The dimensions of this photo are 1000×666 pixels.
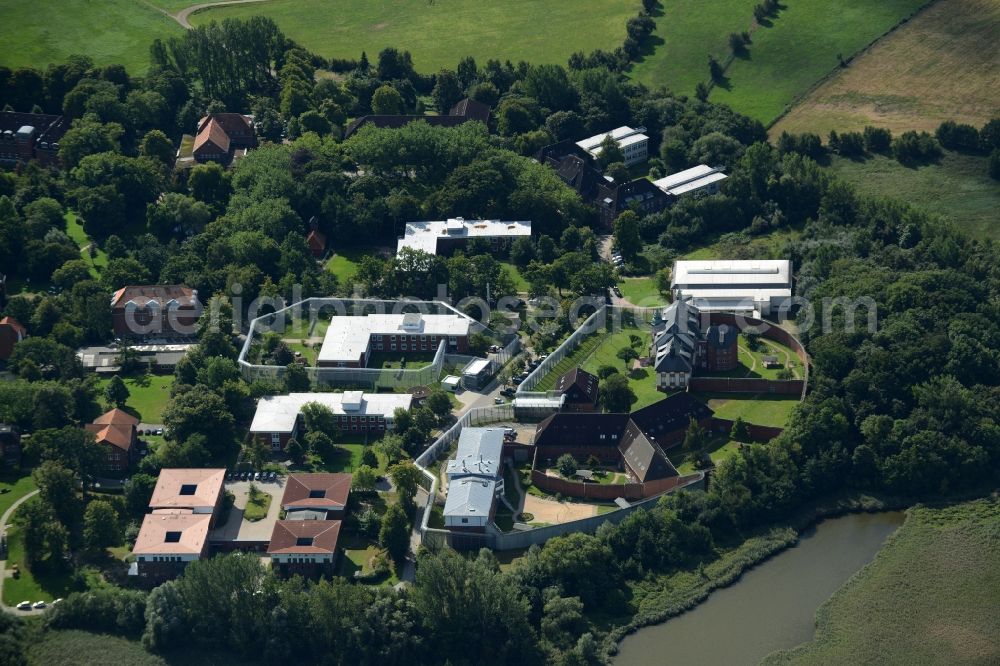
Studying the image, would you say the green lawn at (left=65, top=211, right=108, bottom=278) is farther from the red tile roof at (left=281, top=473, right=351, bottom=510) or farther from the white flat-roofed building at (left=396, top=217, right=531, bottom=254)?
the red tile roof at (left=281, top=473, right=351, bottom=510)

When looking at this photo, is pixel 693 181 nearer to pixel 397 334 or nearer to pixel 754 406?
pixel 754 406

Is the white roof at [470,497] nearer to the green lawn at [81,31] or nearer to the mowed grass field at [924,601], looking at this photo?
the mowed grass field at [924,601]

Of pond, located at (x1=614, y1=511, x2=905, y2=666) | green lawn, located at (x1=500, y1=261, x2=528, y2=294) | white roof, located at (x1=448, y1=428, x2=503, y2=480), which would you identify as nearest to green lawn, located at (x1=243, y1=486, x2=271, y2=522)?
white roof, located at (x1=448, y1=428, x2=503, y2=480)

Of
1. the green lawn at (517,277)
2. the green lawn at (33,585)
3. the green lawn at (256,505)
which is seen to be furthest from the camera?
the green lawn at (517,277)

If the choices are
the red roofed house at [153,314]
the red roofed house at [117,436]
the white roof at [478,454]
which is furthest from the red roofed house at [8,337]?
the white roof at [478,454]

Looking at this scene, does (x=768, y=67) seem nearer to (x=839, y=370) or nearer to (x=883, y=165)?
(x=883, y=165)

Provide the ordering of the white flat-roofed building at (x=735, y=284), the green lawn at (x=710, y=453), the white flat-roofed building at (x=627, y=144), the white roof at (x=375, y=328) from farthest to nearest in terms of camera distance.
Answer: the white flat-roofed building at (x=627, y=144) → the white flat-roofed building at (x=735, y=284) → the white roof at (x=375, y=328) → the green lawn at (x=710, y=453)

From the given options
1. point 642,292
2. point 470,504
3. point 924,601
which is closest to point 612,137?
point 642,292
